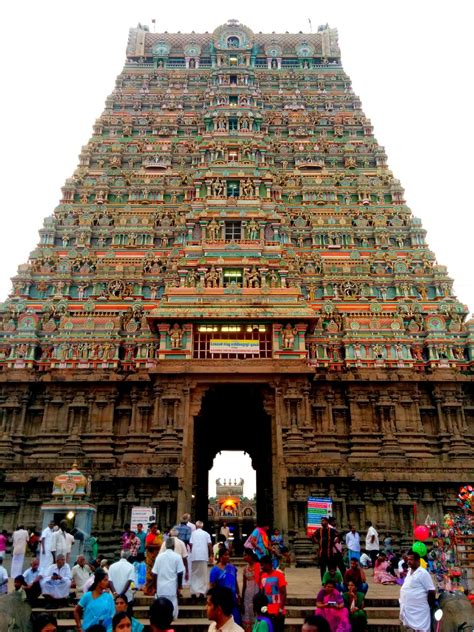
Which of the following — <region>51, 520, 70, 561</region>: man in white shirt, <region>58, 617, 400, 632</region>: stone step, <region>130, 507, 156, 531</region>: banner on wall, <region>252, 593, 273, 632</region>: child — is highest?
<region>130, 507, 156, 531</region>: banner on wall

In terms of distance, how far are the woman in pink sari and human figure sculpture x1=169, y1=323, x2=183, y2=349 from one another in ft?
72.1

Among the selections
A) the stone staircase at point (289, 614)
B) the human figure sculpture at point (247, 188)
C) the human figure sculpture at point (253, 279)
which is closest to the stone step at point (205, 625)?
the stone staircase at point (289, 614)

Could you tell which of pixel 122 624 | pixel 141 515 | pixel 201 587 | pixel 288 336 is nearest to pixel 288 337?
pixel 288 336

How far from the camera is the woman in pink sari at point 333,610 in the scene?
8609 millimetres

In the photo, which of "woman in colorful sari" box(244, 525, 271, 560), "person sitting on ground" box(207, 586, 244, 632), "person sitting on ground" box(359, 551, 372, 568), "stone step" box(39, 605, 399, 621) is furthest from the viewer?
"person sitting on ground" box(359, 551, 372, 568)

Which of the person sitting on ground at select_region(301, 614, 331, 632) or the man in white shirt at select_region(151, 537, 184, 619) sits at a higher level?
the man in white shirt at select_region(151, 537, 184, 619)

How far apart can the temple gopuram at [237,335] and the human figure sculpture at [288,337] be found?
5.0 inches

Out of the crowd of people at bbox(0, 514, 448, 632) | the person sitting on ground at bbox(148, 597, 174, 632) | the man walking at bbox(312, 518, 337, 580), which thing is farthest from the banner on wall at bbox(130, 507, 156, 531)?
the person sitting on ground at bbox(148, 597, 174, 632)

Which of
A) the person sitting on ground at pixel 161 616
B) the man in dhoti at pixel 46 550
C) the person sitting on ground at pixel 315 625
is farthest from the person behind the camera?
the man in dhoti at pixel 46 550

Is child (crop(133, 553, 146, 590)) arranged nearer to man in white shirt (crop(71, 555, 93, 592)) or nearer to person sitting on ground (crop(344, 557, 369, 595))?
man in white shirt (crop(71, 555, 93, 592))

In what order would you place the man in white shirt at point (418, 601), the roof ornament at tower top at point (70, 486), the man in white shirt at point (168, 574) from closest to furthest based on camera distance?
the man in white shirt at point (418, 601)
the man in white shirt at point (168, 574)
the roof ornament at tower top at point (70, 486)

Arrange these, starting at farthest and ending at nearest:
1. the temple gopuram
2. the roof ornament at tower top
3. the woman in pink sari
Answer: the temple gopuram → the roof ornament at tower top → the woman in pink sari

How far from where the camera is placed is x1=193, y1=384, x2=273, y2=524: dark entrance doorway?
30266 millimetres

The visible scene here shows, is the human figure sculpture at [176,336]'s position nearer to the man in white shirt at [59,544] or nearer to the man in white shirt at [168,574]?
the man in white shirt at [59,544]
